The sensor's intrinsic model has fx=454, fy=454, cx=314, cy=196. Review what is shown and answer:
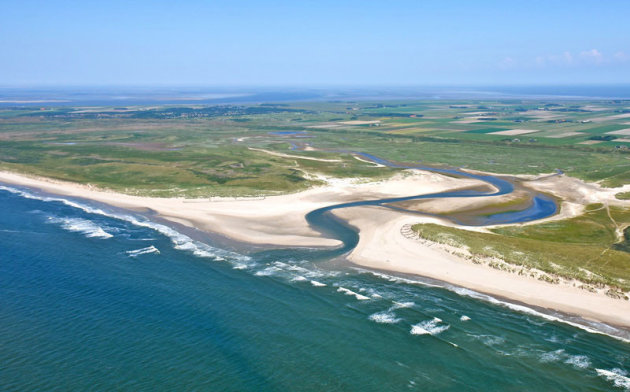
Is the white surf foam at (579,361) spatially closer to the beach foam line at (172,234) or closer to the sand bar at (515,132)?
the beach foam line at (172,234)

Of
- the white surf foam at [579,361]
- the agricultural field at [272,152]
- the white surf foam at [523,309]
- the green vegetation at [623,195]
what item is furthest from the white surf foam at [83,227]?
the green vegetation at [623,195]

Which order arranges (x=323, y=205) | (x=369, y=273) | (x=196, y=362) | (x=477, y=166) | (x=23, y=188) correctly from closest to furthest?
(x=196, y=362)
(x=369, y=273)
(x=323, y=205)
(x=23, y=188)
(x=477, y=166)

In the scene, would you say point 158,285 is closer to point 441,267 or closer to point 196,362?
point 196,362

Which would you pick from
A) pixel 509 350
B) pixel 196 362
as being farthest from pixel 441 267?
pixel 196 362

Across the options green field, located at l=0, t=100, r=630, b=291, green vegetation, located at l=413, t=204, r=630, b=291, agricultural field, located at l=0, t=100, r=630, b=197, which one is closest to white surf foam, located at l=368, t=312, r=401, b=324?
green vegetation, located at l=413, t=204, r=630, b=291

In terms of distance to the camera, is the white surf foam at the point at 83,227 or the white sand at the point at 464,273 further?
the white surf foam at the point at 83,227

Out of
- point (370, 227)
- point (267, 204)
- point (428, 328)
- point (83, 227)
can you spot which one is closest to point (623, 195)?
point (370, 227)
